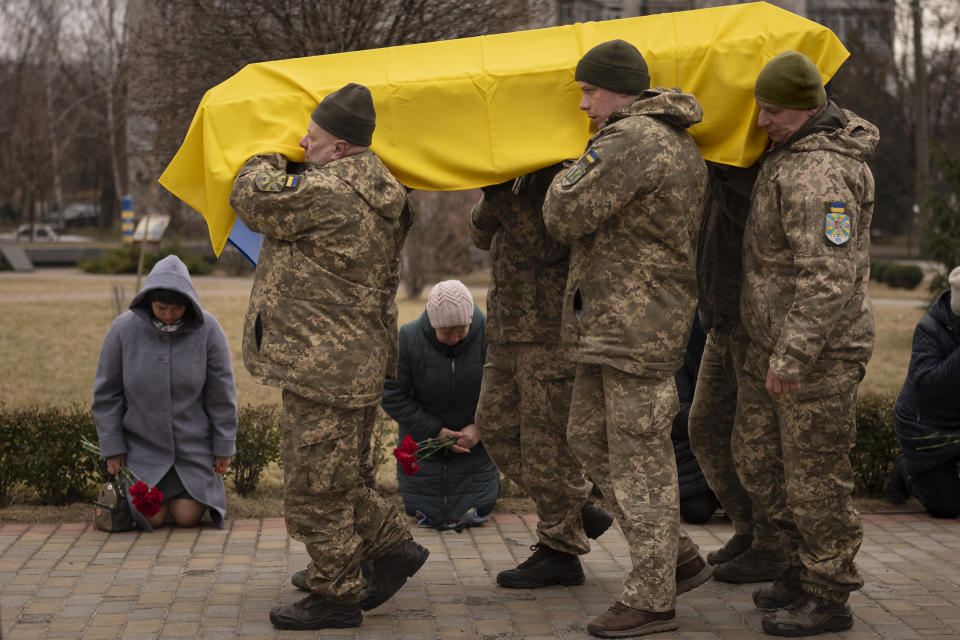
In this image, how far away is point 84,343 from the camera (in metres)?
15.0

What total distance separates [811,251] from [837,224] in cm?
14

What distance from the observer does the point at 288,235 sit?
14.1 ft

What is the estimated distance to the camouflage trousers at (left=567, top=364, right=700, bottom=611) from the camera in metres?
4.34

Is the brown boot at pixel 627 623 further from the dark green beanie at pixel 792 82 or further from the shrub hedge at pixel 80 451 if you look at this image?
the shrub hedge at pixel 80 451

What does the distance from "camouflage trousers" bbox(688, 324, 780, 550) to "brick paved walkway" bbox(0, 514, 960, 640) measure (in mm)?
327

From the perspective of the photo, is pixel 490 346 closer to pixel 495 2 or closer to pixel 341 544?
pixel 341 544

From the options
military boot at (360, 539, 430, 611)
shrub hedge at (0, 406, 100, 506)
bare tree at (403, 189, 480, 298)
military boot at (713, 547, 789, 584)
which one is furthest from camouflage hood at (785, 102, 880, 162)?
bare tree at (403, 189, 480, 298)

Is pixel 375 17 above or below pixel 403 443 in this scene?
above

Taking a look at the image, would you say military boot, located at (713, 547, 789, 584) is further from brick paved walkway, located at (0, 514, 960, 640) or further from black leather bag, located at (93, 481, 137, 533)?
black leather bag, located at (93, 481, 137, 533)

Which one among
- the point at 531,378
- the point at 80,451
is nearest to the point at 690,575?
the point at 531,378

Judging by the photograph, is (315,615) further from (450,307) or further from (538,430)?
(450,307)

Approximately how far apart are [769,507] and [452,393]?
205 centimetres

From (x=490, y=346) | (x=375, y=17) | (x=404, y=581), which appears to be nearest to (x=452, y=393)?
(x=490, y=346)

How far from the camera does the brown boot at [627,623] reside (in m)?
4.36
